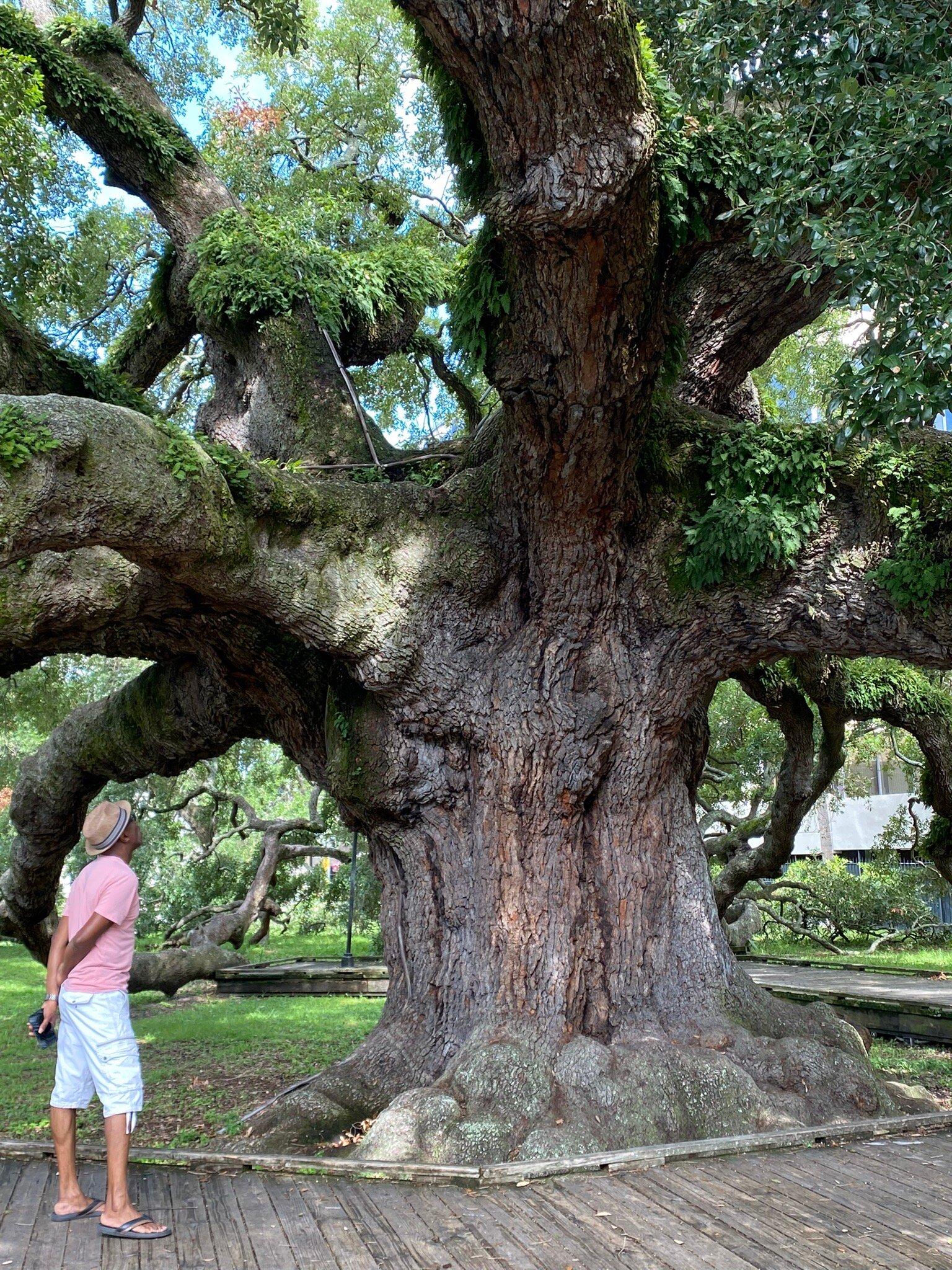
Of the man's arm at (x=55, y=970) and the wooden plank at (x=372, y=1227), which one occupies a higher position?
the man's arm at (x=55, y=970)

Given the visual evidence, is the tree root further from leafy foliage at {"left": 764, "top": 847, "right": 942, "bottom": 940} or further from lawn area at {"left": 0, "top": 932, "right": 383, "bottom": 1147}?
leafy foliage at {"left": 764, "top": 847, "right": 942, "bottom": 940}

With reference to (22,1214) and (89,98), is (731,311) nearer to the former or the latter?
(89,98)

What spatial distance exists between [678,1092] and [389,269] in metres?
6.67

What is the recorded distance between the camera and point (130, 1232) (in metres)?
3.86

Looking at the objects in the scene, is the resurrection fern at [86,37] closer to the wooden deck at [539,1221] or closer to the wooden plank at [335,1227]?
the wooden deck at [539,1221]

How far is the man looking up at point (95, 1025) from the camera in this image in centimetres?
397

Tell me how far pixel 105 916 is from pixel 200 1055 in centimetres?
667

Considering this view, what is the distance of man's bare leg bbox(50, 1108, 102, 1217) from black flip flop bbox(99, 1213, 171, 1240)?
9.0 inches

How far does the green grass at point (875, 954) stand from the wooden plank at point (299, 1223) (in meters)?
12.9

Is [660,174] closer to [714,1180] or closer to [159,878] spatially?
[714,1180]

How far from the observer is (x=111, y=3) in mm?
10453

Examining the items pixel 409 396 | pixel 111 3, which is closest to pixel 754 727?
pixel 409 396

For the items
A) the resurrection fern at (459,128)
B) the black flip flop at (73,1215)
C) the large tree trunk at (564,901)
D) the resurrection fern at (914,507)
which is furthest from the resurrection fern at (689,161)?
the black flip flop at (73,1215)

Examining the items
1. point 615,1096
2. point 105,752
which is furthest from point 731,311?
point 105,752
